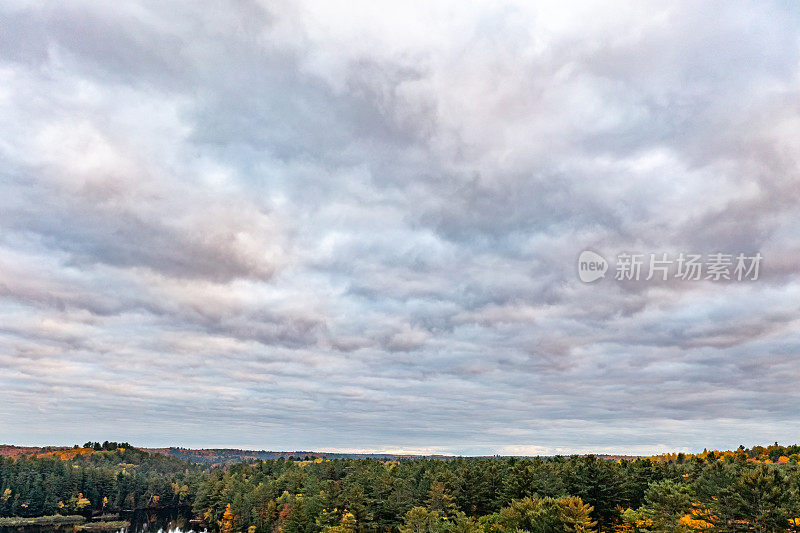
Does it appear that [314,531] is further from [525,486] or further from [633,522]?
[633,522]

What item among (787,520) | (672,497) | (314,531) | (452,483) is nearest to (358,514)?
(314,531)

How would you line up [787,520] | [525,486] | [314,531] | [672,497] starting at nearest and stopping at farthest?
[787,520]
[672,497]
[525,486]
[314,531]

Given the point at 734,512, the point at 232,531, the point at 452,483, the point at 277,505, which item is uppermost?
the point at 734,512

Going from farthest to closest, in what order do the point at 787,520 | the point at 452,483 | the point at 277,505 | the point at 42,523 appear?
the point at 42,523, the point at 277,505, the point at 452,483, the point at 787,520

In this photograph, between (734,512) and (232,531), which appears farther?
(232,531)

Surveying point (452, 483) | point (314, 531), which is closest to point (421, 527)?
point (452, 483)

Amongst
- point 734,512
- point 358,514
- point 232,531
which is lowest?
point 232,531

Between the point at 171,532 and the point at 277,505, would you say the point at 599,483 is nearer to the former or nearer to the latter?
the point at 277,505

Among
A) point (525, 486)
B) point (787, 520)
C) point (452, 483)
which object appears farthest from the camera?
point (452, 483)

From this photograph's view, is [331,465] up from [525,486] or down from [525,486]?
down
